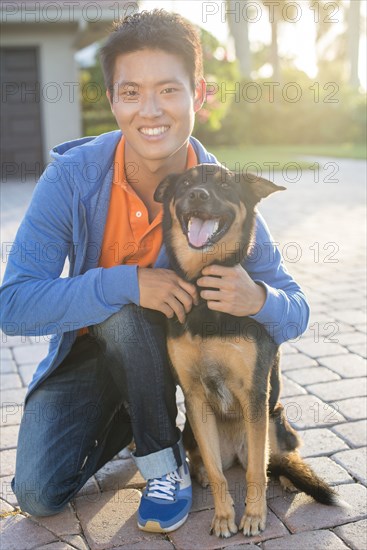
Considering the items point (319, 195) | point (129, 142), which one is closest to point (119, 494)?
point (129, 142)

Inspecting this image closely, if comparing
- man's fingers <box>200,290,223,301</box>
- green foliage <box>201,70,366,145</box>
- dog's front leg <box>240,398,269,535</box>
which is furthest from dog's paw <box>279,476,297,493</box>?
green foliage <box>201,70,366,145</box>

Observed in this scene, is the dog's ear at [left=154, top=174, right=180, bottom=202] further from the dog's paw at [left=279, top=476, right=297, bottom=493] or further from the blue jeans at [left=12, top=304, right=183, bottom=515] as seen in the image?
the dog's paw at [left=279, top=476, right=297, bottom=493]

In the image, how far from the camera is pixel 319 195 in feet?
42.6

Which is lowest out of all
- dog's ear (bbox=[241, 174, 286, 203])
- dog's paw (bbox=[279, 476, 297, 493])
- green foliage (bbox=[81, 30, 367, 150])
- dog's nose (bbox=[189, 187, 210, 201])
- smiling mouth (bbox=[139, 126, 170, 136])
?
dog's paw (bbox=[279, 476, 297, 493])

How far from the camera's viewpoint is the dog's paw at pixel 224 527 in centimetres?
264

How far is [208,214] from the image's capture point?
104 inches

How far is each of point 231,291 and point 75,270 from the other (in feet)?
2.38

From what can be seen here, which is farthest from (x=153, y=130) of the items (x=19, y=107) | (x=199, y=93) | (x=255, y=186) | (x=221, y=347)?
(x=19, y=107)

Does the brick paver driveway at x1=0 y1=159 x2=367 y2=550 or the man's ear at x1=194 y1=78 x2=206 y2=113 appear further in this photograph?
the man's ear at x1=194 y1=78 x2=206 y2=113

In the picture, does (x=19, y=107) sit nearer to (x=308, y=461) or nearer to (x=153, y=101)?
(x=153, y=101)

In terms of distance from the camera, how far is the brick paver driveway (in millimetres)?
2621

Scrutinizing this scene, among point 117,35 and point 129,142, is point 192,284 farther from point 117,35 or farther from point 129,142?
point 117,35

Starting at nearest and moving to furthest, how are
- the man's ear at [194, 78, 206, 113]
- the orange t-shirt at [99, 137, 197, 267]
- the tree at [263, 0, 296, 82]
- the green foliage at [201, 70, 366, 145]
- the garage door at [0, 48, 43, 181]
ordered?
the orange t-shirt at [99, 137, 197, 267] < the man's ear at [194, 78, 206, 113] < the garage door at [0, 48, 43, 181] < the green foliage at [201, 70, 366, 145] < the tree at [263, 0, 296, 82]

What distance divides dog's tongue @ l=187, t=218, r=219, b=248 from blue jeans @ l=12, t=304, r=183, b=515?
0.36 m
